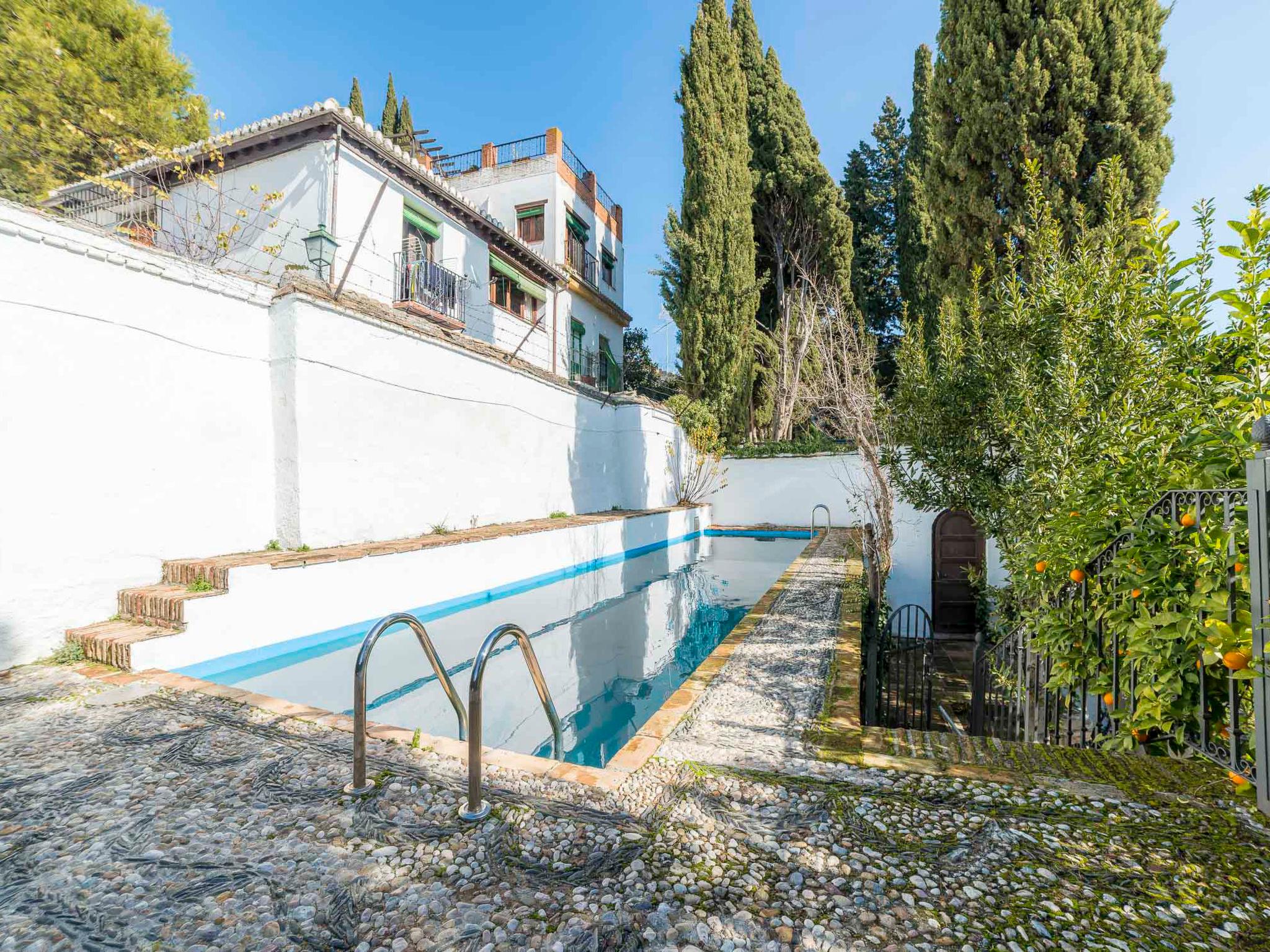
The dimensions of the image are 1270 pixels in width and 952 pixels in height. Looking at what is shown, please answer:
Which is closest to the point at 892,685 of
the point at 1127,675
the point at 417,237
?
the point at 1127,675

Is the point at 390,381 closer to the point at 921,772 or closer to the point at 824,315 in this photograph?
the point at 921,772

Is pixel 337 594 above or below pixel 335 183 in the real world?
below

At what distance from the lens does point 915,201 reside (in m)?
18.5

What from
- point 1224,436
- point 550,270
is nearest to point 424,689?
point 1224,436

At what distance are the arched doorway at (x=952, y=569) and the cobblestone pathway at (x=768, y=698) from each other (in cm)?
562

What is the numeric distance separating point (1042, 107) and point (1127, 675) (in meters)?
9.25

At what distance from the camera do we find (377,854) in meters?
2.15

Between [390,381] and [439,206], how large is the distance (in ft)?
21.1

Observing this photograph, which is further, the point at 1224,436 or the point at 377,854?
the point at 1224,436

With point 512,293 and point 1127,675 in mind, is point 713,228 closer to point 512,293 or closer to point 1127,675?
point 512,293

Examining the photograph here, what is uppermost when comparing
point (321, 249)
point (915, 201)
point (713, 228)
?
point (915, 201)

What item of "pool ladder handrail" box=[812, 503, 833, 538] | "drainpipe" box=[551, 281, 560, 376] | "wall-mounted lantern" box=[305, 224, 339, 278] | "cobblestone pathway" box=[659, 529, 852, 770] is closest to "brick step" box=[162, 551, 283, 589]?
"cobblestone pathway" box=[659, 529, 852, 770]

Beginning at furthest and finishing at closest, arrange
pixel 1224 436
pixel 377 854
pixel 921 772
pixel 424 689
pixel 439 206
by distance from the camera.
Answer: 1. pixel 439 206
2. pixel 424 689
3. pixel 921 772
4. pixel 1224 436
5. pixel 377 854

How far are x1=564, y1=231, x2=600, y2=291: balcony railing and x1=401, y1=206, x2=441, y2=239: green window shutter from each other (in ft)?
19.3
